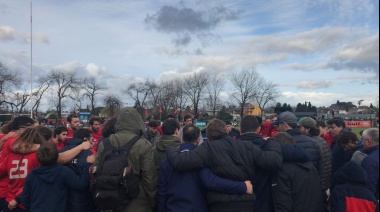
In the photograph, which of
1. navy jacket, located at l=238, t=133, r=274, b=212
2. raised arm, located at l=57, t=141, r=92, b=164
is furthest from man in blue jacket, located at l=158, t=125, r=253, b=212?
raised arm, located at l=57, t=141, r=92, b=164

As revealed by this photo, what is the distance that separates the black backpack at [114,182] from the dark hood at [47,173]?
0.59 meters

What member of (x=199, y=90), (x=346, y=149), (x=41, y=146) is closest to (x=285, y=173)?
(x=346, y=149)

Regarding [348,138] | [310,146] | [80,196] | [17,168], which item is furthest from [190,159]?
[348,138]

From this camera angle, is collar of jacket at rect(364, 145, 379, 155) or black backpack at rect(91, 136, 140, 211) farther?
collar of jacket at rect(364, 145, 379, 155)

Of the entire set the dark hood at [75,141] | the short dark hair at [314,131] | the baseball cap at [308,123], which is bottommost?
the dark hood at [75,141]

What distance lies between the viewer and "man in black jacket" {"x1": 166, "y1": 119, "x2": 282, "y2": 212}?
3.88 meters

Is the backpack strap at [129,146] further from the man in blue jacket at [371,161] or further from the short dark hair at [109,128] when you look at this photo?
the man in blue jacket at [371,161]

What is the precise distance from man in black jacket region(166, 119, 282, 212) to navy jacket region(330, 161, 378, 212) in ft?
2.50

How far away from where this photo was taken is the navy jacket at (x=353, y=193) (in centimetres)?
390

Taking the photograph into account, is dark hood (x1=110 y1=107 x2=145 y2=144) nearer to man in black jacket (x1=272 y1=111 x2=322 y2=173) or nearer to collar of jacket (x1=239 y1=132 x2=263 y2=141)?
collar of jacket (x1=239 y1=132 x2=263 y2=141)

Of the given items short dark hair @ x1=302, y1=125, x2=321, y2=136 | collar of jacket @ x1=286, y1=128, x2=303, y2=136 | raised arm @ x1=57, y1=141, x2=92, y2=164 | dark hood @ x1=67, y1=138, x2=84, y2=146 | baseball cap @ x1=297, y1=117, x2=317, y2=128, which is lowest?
raised arm @ x1=57, y1=141, x2=92, y2=164

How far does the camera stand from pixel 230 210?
3.85 meters

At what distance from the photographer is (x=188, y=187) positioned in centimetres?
403

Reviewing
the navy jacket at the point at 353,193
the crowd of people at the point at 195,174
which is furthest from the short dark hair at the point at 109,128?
the navy jacket at the point at 353,193
